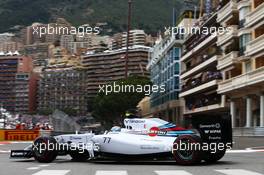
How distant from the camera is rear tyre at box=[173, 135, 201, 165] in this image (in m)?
11.9

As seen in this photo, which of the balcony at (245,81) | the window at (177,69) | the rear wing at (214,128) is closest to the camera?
the rear wing at (214,128)

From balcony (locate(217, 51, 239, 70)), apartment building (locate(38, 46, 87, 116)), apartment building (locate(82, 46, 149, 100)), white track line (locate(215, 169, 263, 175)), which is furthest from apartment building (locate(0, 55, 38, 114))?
white track line (locate(215, 169, 263, 175))

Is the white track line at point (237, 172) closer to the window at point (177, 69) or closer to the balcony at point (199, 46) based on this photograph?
the balcony at point (199, 46)

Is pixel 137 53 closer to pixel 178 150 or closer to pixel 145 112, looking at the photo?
pixel 145 112

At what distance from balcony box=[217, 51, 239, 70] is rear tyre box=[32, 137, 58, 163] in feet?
125

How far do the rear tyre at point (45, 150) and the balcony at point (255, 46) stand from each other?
3221cm

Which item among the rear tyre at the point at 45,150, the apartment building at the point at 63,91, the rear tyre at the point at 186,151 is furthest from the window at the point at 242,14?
the apartment building at the point at 63,91

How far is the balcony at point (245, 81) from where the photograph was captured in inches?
1655

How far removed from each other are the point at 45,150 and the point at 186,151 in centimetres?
385

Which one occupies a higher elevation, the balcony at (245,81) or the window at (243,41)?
the window at (243,41)

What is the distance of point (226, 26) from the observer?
53.7 meters

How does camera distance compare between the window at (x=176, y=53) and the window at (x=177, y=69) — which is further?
the window at (x=177, y=69)

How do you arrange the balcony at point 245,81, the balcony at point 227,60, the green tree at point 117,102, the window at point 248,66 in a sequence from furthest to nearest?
1. the green tree at point 117,102
2. the balcony at point 227,60
3. the window at point 248,66
4. the balcony at point 245,81

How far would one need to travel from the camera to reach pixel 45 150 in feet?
44.9
